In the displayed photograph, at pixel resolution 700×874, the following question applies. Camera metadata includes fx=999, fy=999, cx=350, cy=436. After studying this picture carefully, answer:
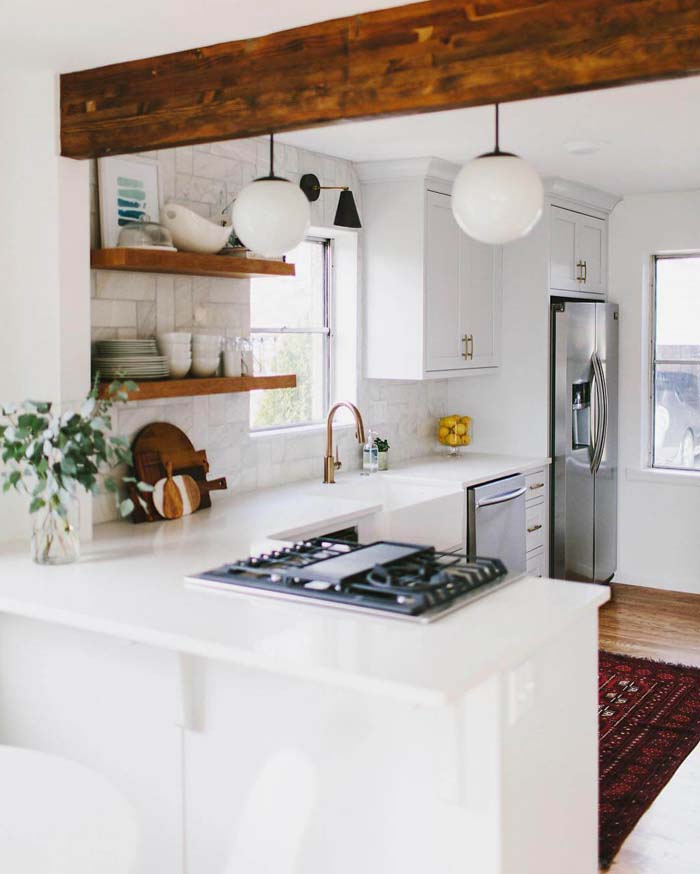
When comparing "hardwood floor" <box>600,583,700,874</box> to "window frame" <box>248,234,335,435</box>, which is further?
"window frame" <box>248,234,335,435</box>

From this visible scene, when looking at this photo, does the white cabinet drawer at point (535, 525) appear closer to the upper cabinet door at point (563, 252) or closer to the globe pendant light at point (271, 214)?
the upper cabinet door at point (563, 252)

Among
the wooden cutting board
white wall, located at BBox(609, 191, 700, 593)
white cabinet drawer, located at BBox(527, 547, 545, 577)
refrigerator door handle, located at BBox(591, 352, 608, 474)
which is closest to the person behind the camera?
the wooden cutting board

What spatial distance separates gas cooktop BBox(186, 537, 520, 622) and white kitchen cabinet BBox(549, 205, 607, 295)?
3224 millimetres

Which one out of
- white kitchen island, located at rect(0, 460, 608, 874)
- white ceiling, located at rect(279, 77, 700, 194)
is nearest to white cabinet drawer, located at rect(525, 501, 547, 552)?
white ceiling, located at rect(279, 77, 700, 194)

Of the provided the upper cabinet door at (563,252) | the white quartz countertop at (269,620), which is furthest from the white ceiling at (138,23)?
the upper cabinet door at (563,252)

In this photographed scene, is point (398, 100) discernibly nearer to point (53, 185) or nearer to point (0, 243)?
point (53, 185)

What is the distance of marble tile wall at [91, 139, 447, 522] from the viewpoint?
3654 millimetres

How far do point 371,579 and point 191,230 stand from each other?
5.56 feet

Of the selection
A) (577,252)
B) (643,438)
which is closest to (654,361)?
(643,438)

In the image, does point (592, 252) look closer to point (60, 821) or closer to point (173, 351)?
point (173, 351)

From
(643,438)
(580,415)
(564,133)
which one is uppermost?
(564,133)

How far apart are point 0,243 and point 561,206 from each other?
3.42 metres

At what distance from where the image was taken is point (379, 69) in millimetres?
2408

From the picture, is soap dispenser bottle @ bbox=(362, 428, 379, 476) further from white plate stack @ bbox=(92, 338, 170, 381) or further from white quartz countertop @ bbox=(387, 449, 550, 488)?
white plate stack @ bbox=(92, 338, 170, 381)
